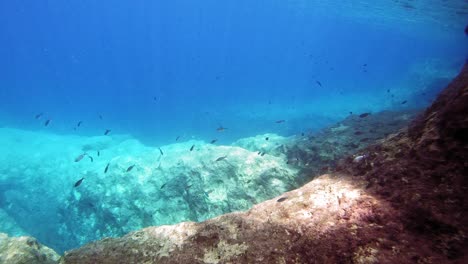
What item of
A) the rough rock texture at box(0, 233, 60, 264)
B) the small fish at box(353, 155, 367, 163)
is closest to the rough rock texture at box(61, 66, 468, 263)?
the small fish at box(353, 155, 367, 163)

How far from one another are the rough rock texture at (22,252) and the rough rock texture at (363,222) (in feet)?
8.57

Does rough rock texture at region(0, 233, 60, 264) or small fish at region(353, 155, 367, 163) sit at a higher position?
small fish at region(353, 155, 367, 163)

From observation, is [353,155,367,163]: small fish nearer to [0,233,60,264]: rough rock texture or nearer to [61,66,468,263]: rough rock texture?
[61,66,468,263]: rough rock texture

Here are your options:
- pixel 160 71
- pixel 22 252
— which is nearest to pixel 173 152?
pixel 22 252

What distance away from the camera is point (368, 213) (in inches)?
94.8

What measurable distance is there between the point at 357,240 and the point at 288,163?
735 centimetres

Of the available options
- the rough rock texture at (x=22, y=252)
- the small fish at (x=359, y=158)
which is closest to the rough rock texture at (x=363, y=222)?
the small fish at (x=359, y=158)

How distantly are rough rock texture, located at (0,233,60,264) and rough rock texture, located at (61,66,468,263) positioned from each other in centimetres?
261

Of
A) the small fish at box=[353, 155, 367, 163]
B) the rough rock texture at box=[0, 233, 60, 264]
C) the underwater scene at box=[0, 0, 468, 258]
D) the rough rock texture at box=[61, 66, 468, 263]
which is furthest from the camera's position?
the underwater scene at box=[0, 0, 468, 258]

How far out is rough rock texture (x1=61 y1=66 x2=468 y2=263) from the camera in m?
2.01

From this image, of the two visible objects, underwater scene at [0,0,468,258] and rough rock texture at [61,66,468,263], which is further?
underwater scene at [0,0,468,258]

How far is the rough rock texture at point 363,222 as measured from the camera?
2014 millimetres

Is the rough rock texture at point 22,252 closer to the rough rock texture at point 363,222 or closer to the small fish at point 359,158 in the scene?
the rough rock texture at point 363,222

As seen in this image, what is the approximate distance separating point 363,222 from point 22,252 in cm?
564
